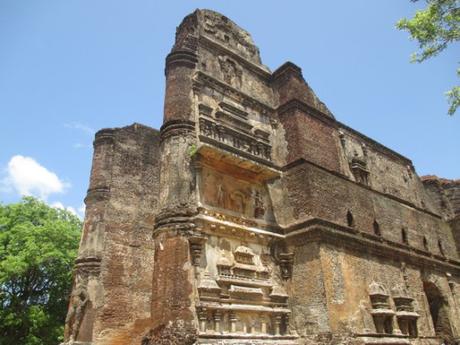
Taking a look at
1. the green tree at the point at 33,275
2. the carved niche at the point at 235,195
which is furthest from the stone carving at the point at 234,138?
the green tree at the point at 33,275

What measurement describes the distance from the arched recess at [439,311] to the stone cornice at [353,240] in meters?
0.78

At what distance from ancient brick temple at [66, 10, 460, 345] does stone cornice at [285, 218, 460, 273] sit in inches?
1.8

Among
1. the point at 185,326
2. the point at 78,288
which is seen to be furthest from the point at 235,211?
the point at 78,288

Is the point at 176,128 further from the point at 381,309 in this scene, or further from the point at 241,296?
the point at 381,309

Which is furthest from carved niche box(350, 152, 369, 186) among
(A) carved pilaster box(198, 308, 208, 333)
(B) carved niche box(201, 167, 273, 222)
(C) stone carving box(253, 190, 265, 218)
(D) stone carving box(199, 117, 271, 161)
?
(A) carved pilaster box(198, 308, 208, 333)

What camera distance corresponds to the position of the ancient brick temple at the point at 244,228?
814cm

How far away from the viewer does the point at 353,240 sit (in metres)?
10.2

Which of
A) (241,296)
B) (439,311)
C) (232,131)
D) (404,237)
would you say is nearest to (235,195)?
(232,131)

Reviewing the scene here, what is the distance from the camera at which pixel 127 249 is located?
11664 mm

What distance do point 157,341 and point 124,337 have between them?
13.7ft

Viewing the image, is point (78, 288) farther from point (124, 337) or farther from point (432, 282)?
point (432, 282)

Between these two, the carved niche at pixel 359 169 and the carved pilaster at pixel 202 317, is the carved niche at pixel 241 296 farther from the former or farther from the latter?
the carved niche at pixel 359 169

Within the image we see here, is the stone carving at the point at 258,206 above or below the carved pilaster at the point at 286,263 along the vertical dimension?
above

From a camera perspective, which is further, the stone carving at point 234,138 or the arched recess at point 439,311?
the arched recess at point 439,311
